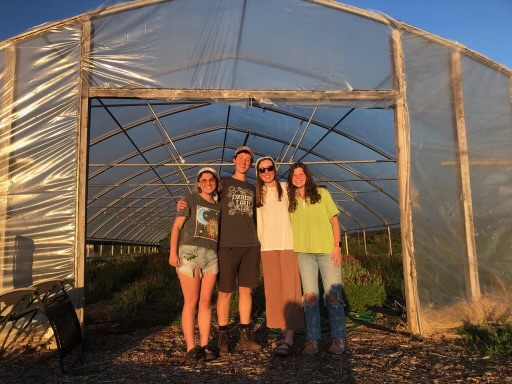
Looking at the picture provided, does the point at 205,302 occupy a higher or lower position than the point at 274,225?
lower

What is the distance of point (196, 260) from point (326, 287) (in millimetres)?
1188

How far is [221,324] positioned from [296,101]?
257 cm

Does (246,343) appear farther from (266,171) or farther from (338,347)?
(266,171)

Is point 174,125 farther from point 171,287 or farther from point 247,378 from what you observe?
point 247,378

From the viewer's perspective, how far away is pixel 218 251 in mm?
4047

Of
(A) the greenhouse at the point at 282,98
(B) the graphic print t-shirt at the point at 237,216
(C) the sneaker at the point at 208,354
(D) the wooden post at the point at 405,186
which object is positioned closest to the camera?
(C) the sneaker at the point at 208,354

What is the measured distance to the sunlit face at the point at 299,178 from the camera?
411 cm

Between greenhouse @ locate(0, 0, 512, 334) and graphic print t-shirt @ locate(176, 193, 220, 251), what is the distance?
1.39m

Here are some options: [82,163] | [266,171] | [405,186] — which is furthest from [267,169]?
[82,163]

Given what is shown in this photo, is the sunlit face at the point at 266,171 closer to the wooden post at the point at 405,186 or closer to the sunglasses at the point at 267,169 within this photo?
the sunglasses at the point at 267,169

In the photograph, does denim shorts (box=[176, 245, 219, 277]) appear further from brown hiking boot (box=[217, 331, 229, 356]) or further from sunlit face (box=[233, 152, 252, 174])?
sunlit face (box=[233, 152, 252, 174])

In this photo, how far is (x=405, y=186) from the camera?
5047 millimetres

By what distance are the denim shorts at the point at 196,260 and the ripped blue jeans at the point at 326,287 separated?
0.79 meters

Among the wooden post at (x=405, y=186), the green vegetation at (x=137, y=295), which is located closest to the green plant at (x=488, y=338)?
the wooden post at (x=405, y=186)
